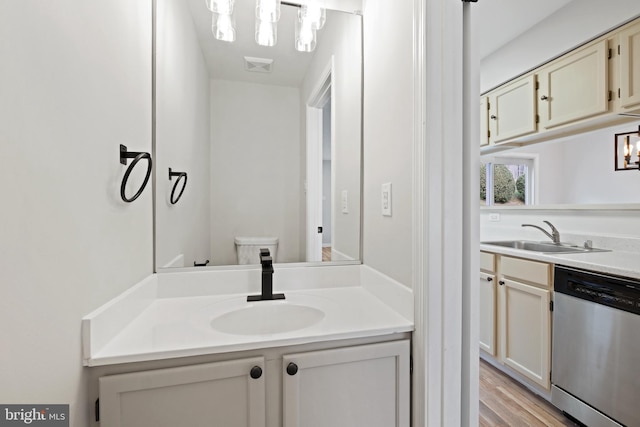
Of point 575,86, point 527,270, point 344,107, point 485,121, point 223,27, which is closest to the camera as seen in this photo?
point 223,27

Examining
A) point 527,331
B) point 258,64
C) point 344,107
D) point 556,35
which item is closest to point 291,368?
point 344,107

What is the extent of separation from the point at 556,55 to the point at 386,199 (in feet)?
7.39

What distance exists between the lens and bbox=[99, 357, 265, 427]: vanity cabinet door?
2.52 ft

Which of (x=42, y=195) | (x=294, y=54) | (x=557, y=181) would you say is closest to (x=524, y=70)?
(x=557, y=181)

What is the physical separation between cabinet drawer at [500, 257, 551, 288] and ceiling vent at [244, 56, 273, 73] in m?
1.94

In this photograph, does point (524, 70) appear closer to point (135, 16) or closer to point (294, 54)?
point (294, 54)

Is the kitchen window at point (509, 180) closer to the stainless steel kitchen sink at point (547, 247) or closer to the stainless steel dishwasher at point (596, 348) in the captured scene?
the stainless steel kitchen sink at point (547, 247)

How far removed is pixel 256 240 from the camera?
1449 mm

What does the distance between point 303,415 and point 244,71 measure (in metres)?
1.40

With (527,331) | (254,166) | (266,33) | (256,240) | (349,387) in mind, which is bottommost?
(527,331)

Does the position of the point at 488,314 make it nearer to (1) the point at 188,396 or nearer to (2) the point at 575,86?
(2) the point at 575,86

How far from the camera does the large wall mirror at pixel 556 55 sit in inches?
82.0

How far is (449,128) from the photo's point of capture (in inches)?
35.7

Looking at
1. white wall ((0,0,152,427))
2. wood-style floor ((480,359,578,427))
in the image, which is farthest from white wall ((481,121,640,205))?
white wall ((0,0,152,427))
